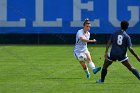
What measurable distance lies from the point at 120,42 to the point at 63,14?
103ft

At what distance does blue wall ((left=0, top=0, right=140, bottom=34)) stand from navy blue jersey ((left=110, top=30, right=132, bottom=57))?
29.9 metres

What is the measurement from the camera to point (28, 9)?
48906 millimetres

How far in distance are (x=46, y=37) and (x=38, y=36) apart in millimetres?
668

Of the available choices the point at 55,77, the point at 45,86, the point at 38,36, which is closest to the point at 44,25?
the point at 38,36

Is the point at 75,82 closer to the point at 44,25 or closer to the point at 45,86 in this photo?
the point at 45,86

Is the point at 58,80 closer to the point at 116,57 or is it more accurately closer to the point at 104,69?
the point at 104,69

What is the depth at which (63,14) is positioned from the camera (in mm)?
48594

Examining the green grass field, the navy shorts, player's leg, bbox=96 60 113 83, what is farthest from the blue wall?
the navy shorts

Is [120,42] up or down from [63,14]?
up

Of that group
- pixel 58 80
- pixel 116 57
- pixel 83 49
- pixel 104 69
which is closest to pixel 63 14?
pixel 83 49

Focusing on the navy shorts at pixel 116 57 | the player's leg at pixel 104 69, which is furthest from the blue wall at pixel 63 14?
the navy shorts at pixel 116 57

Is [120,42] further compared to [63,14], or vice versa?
[63,14]

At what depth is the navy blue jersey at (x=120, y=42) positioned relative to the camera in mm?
17406

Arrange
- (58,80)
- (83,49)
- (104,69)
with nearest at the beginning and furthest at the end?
(104,69) → (58,80) → (83,49)
